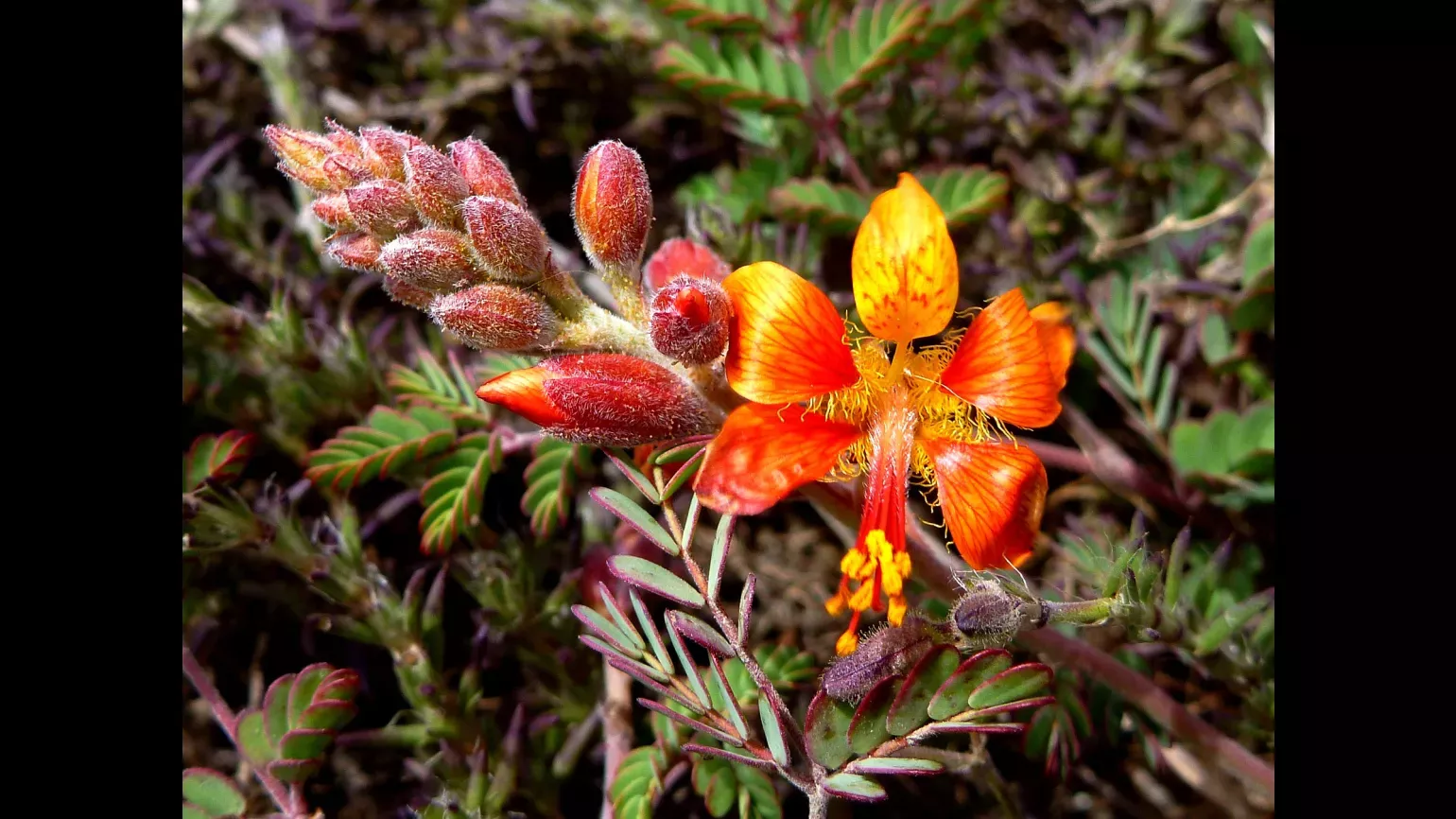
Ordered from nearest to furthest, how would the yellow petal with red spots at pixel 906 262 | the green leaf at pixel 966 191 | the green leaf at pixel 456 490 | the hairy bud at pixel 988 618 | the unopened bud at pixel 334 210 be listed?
the hairy bud at pixel 988 618
the yellow petal with red spots at pixel 906 262
the unopened bud at pixel 334 210
the green leaf at pixel 456 490
the green leaf at pixel 966 191

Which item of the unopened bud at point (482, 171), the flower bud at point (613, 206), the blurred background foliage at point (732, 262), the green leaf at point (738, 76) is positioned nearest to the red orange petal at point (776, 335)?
the flower bud at point (613, 206)

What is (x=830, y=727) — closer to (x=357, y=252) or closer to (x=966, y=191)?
(x=357, y=252)

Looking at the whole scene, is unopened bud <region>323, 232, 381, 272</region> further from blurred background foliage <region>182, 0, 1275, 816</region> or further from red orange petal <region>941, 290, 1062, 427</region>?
red orange petal <region>941, 290, 1062, 427</region>

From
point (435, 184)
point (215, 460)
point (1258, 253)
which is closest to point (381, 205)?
point (435, 184)

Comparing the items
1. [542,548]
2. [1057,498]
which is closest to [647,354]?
[542,548]

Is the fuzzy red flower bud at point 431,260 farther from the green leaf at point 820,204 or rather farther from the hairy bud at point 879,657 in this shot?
the green leaf at point 820,204

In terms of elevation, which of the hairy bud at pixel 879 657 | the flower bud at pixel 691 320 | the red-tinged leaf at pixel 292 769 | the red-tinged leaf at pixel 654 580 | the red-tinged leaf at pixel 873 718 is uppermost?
the flower bud at pixel 691 320
